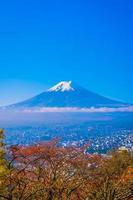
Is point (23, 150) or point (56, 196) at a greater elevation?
point (23, 150)

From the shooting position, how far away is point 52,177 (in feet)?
105

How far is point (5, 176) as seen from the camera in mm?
32875

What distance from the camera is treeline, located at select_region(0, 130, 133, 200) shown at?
28734 mm

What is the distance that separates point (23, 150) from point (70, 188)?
11.4 m

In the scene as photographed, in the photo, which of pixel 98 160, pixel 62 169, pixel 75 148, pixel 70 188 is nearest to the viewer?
pixel 70 188

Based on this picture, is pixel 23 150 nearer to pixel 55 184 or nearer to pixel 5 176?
pixel 5 176

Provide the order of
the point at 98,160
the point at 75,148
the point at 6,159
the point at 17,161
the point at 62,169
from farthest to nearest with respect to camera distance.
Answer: the point at 98,160 → the point at 75,148 → the point at 17,161 → the point at 6,159 → the point at 62,169

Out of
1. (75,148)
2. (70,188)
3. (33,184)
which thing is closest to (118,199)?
(70,188)

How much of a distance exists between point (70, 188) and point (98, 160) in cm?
2212

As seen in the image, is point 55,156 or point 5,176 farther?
point 55,156


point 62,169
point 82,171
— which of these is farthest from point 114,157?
point 62,169

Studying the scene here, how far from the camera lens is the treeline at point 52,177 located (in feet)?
94.3

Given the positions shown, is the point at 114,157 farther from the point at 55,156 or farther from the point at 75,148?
the point at 55,156

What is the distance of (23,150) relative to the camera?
131 ft
